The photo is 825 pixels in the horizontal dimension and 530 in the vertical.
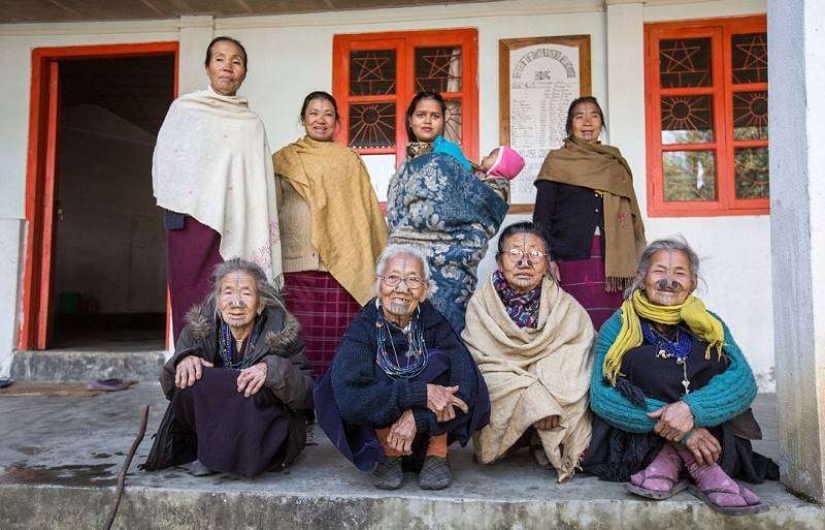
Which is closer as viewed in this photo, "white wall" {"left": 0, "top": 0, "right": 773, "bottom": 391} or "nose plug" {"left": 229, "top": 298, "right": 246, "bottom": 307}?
"nose plug" {"left": 229, "top": 298, "right": 246, "bottom": 307}

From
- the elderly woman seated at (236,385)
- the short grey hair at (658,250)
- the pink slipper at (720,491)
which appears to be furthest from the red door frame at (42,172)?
the pink slipper at (720,491)

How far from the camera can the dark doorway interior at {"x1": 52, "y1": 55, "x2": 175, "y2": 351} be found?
8.01m

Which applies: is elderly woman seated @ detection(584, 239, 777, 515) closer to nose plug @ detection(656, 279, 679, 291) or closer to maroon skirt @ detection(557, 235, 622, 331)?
nose plug @ detection(656, 279, 679, 291)

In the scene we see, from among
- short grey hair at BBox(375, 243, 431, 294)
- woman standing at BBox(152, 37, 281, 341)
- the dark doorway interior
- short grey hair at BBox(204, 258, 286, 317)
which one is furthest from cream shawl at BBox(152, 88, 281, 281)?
the dark doorway interior

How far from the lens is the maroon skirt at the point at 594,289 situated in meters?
3.30

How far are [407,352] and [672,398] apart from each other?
97cm

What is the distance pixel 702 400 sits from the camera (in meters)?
2.14

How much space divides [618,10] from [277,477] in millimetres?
3833

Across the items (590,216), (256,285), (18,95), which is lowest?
(256,285)

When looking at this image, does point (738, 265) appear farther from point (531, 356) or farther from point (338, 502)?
point (338, 502)

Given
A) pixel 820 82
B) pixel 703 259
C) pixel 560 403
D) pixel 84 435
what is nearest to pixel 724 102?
pixel 703 259

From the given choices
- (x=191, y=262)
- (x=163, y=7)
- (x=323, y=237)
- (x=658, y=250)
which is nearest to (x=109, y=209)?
(x=163, y=7)

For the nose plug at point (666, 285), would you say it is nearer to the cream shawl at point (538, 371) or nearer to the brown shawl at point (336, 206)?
the cream shawl at point (538, 371)

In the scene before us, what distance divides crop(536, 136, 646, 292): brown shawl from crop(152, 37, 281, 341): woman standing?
5.19 feet
